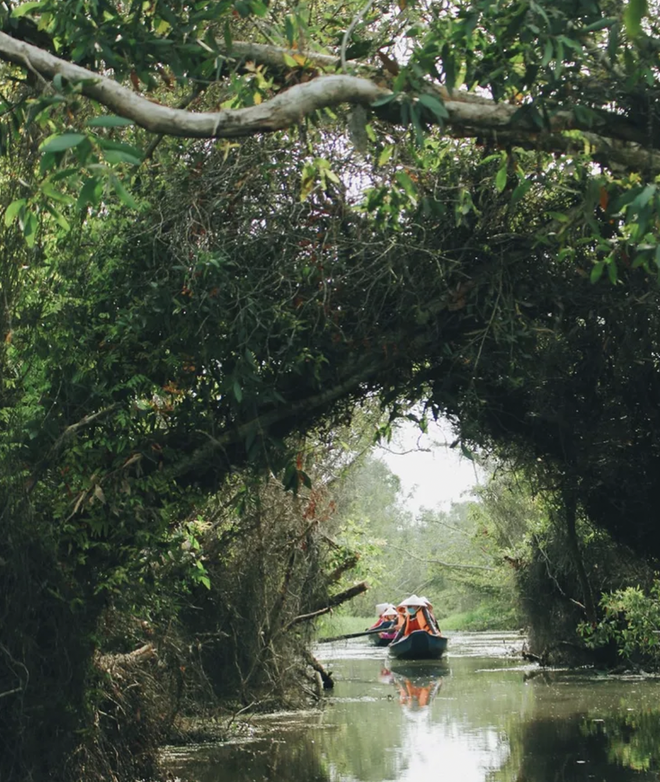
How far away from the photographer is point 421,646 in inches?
1141

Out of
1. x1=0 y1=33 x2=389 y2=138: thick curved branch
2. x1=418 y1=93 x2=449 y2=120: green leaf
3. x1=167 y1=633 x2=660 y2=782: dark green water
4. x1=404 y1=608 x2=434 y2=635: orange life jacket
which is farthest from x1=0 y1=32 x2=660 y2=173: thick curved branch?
x1=404 y1=608 x2=434 y2=635: orange life jacket

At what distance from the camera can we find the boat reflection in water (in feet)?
58.3

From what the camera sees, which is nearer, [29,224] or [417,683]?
[29,224]

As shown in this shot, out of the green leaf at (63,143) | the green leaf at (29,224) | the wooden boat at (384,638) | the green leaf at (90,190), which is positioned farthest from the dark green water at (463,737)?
the wooden boat at (384,638)

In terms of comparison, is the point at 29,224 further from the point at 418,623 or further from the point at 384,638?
the point at 384,638

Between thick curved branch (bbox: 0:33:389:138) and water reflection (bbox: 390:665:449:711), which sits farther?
water reflection (bbox: 390:665:449:711)

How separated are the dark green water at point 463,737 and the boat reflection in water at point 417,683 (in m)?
0.06

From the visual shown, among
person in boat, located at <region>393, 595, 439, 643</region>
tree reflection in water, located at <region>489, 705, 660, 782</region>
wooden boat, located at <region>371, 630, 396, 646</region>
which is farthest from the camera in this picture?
wooden boat, located at <region>371, 630, 396, 646</region>

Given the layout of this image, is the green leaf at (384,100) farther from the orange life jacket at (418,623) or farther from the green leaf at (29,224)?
the orange life jacket at (418,623)

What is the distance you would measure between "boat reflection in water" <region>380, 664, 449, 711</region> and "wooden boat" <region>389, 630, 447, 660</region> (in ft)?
3.74

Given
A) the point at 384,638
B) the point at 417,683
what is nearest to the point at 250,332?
the point at 417,683

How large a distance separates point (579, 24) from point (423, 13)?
1.94m

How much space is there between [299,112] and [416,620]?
89.5ft

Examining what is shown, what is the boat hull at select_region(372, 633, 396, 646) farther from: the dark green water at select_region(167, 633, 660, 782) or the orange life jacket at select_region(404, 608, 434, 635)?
the dark green water at select_region(167, 633, 660, 782)
